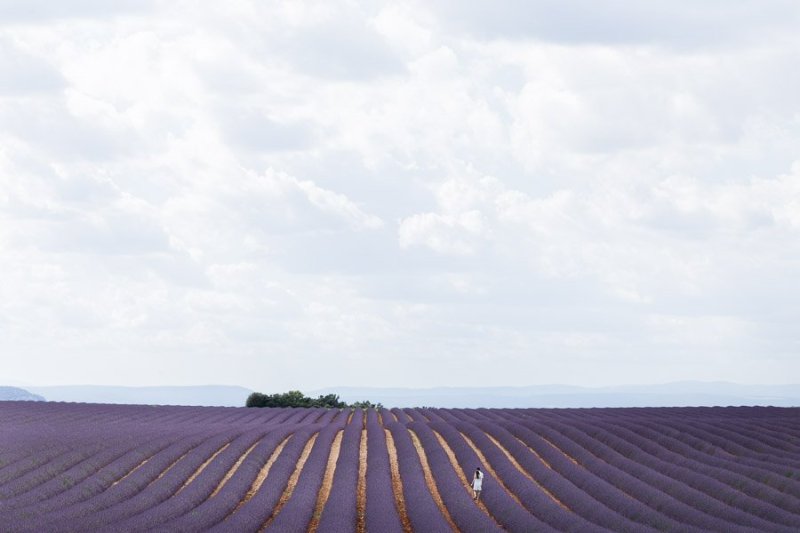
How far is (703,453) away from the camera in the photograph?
25.1 metres

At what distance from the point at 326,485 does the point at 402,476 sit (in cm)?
177

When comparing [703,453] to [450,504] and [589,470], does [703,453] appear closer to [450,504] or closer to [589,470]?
[589,470]

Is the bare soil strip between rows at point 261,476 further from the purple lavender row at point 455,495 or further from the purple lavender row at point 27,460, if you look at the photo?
the purple lavender row at point 27,460

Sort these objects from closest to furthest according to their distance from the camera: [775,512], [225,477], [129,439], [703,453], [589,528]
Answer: [589,528], [775,512], [225,477], [703,453], [129,439]

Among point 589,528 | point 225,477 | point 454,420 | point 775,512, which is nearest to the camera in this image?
point 589,528

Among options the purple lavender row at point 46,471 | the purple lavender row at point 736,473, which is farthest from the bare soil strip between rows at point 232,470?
the purple lavender row at point 736,473

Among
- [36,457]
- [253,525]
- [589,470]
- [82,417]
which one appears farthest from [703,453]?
[82,417]

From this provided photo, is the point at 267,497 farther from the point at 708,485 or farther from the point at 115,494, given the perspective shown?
the point at 708,485

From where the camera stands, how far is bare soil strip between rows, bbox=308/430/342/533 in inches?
699

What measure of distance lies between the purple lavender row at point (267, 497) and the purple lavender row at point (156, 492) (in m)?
1.58

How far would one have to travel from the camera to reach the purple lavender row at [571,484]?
1720 centimetres

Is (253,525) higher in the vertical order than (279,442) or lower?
lower

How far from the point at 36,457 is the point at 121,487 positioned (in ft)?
15.2

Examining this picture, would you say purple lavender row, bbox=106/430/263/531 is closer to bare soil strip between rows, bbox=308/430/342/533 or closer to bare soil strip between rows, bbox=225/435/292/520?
bare soil strip between rows, bbox=225/435/292/520
